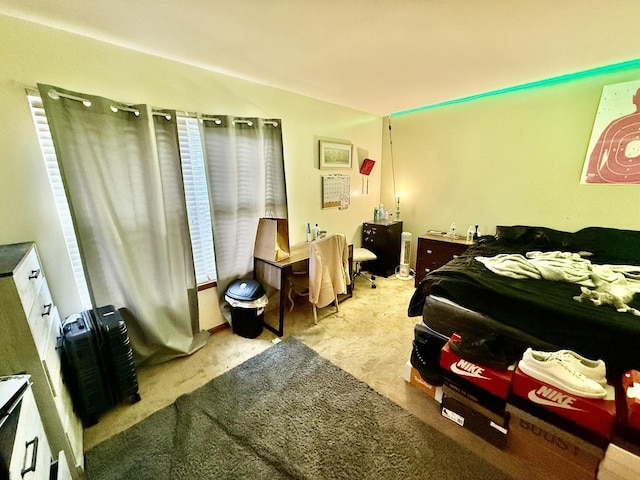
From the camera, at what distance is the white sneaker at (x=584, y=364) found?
121 centimetres

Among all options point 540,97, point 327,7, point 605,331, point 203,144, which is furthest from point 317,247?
point 540,97

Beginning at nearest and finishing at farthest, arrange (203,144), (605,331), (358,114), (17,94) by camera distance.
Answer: (605,331) → (17,94) → (203,144) → (358,114)

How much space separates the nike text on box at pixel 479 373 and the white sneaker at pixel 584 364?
22 centimetres

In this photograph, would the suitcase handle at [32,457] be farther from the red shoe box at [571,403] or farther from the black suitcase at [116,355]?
the red shoe box at [571,403]

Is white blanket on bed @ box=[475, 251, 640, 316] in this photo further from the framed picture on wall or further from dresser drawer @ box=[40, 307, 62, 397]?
dresser drawer @ box=[40, 307, 62, 397]

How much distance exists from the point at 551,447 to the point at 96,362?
2488mm

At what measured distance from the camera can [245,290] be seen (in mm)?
2314

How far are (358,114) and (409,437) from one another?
3.53 metres

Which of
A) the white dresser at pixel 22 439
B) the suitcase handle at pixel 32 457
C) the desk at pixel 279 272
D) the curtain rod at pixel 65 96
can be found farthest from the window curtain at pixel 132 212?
the suitcase handle at pixel 32 457

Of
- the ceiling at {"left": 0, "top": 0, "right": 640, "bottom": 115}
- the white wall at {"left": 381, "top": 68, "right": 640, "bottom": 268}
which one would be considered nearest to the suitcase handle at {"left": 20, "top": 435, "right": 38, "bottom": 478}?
the ceiling at {"left": 0, "top": 0, "right": 640, "bottom": 115}

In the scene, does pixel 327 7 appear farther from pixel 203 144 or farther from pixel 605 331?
pixel 605 331

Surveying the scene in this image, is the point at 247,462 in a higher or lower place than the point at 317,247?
lower

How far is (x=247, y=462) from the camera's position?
1329mm

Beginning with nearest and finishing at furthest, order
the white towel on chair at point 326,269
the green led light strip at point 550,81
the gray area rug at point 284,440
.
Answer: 1. the gray area rug at point 284,440
2. the green led light strip at point 550,81
3. the white towel on chair at point 326,269
